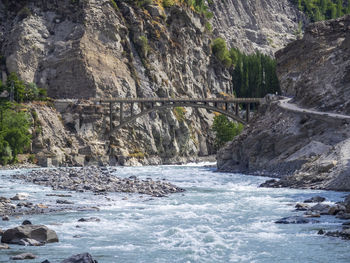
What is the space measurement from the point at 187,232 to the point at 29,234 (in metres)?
7.86

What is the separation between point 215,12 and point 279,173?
5052 inches

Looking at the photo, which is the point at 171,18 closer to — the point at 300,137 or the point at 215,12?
the point at 215,12

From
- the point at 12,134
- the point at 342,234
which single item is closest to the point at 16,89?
the point at 12,134

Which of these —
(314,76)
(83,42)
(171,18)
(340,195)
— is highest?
(171,18)

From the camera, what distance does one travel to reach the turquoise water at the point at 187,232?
80.8 ft

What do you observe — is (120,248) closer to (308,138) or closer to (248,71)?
(308,138)

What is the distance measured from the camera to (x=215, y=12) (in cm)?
18875

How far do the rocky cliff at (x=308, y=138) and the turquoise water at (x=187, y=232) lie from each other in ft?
31.0

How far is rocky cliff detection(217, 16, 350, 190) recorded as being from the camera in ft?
176

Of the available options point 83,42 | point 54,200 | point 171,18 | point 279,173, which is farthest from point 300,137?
point 171,18

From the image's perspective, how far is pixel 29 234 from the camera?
2650 cm

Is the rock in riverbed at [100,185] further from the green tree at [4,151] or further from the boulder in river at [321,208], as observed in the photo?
the green tree at [4,151]

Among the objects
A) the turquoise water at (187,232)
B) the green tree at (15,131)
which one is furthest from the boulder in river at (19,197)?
the green tree at (15,131)

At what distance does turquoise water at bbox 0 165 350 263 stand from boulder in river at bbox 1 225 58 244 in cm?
59
